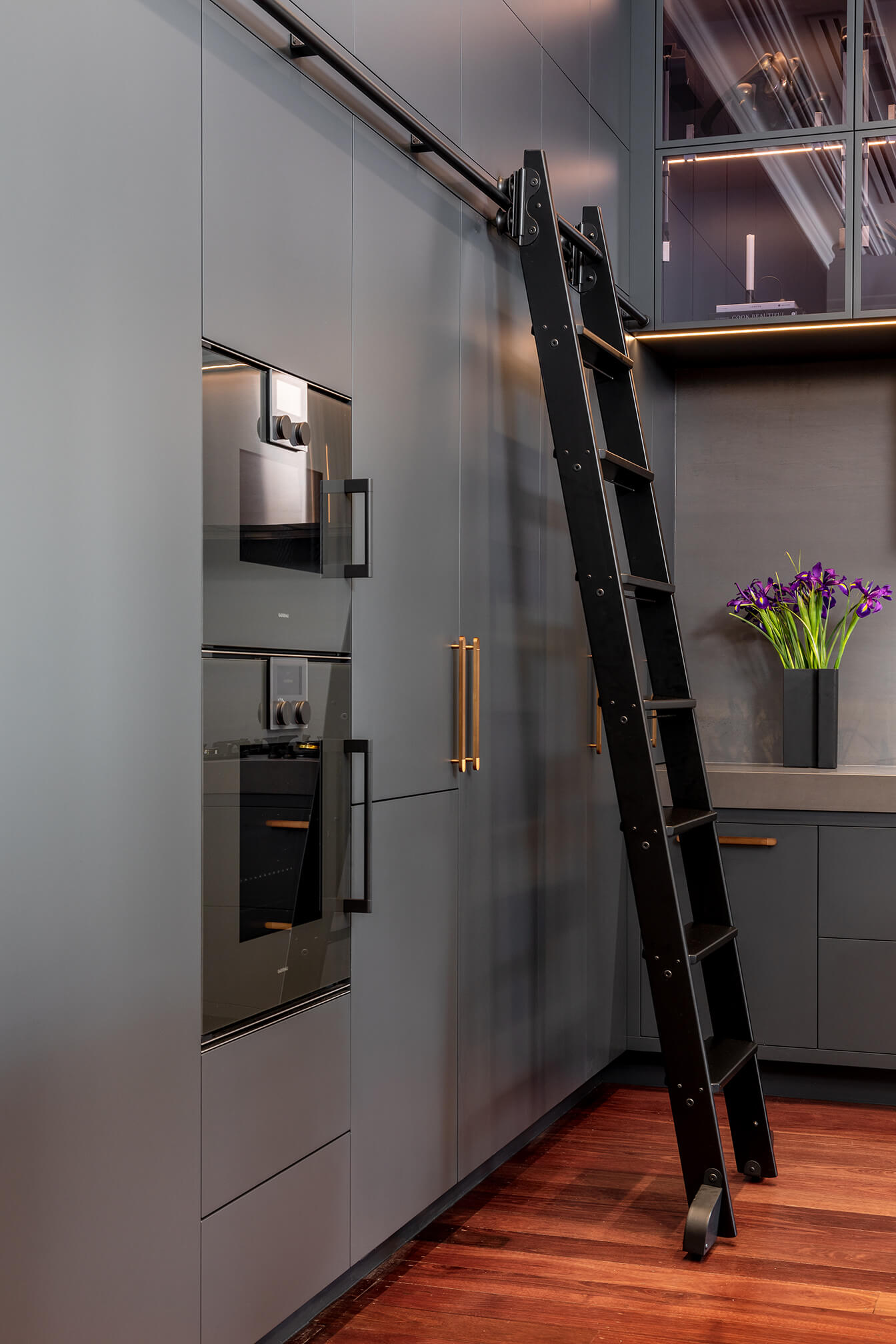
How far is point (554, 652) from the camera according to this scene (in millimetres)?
3312

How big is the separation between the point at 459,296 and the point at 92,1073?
5.80 ft

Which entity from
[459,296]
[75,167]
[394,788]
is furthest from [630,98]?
[75,167]

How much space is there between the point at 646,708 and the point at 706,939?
1.82 feet

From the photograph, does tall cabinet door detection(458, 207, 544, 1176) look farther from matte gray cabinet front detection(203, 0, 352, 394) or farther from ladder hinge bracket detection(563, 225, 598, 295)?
matte gray cabinet front detection(203, 0, 352, 394)

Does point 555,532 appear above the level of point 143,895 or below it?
above

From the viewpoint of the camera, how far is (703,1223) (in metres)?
2.56

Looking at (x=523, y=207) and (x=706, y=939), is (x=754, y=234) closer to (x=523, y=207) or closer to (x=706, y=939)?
(x=523, y=207)

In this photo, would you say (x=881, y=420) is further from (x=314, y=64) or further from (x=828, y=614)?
(x=314, y=64)

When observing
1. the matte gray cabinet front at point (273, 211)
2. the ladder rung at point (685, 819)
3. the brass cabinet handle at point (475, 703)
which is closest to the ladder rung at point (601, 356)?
the brass cabinet handle at point (475, 703)

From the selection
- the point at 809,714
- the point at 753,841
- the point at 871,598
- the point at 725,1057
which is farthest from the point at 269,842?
the point at 871,598

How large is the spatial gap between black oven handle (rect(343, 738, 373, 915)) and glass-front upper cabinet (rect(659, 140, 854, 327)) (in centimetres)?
218

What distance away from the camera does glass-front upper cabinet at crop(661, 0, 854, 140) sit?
3.77 metres

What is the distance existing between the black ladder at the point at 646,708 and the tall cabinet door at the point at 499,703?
15 centimetres

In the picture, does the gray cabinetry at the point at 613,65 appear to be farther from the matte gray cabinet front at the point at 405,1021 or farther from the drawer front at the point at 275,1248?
the drawer front at the point at 275,1248
